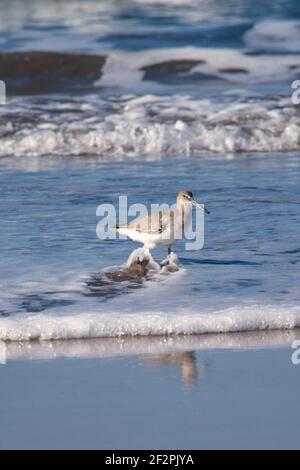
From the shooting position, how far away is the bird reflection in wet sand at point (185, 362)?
16.0 ft

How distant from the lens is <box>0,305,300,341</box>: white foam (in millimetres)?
5492

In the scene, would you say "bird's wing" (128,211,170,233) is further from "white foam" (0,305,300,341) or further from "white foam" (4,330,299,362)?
"white foam" (4,330,299,362)

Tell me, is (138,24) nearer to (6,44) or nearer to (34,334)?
(6,44)

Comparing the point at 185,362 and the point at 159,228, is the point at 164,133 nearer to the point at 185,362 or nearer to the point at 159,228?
the point at 159,228

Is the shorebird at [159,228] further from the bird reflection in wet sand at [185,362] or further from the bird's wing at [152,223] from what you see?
the bird reflection in wet sand at [185,362]

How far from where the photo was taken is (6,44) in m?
17.1

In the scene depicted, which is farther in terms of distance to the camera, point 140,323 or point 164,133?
point 164,133

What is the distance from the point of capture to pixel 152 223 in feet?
21.9

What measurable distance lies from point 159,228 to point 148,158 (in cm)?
455

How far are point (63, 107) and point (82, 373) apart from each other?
8517mm

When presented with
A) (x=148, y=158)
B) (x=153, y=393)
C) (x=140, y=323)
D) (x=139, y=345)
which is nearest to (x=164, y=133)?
(x=148, y=158)

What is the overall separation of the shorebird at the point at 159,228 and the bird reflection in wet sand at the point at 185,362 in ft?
4.78

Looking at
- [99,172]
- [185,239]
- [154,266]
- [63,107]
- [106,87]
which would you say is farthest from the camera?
[106,87]

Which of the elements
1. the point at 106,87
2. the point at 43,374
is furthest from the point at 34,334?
the point at 106,87
